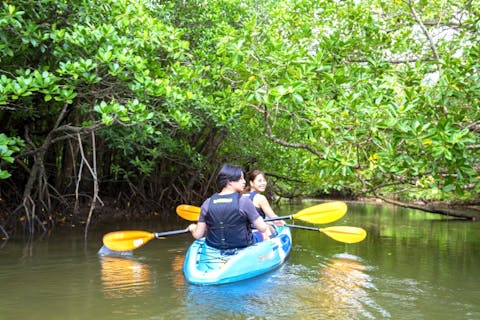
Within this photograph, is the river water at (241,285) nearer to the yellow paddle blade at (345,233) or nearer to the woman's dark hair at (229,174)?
the yellow paddle blade at (345,233)

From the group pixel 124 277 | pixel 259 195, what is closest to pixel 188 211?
pixel 259 195

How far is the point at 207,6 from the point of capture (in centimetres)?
845

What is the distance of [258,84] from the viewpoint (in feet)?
16.0

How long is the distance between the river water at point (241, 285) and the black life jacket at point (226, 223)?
1.33ft

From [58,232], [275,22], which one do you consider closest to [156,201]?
[58,232]

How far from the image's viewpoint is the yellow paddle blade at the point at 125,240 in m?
5.21

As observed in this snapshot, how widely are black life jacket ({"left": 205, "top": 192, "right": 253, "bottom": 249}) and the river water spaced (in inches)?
15.9

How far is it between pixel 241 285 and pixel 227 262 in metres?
0.23

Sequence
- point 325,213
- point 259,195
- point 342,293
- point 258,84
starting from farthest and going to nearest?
point 325,213, point 259,195, point 258,84, point 342,293

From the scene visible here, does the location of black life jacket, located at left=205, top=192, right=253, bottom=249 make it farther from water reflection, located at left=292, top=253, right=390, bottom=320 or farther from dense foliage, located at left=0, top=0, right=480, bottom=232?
dense foliage, located at left=0, top=0, right=480, bottom=232

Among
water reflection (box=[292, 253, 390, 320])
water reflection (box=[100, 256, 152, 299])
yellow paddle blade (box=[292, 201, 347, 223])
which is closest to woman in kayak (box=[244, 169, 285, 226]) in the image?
yellow paddle blade (box=[292, 201, 347, 223])

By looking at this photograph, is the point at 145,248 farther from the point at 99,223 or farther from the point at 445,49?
the point at 445,49

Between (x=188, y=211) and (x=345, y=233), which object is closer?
(x=345, y=233)

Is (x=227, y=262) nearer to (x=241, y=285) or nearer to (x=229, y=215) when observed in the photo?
(x=241, y=285)
